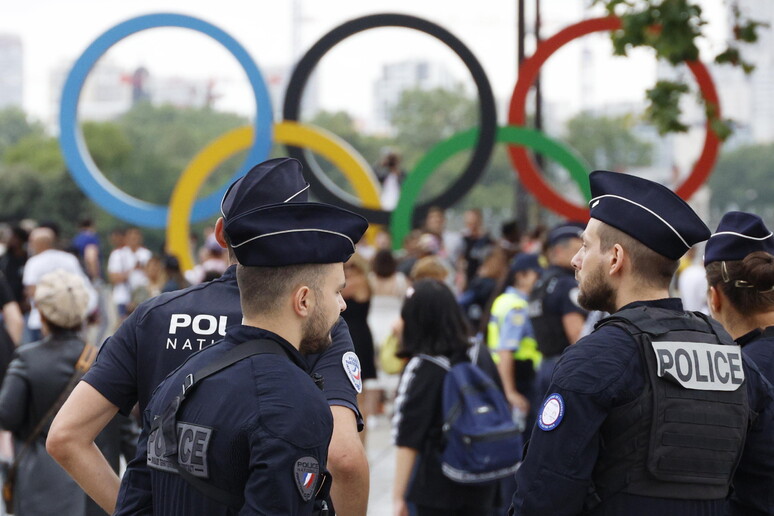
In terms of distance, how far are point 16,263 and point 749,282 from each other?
361 inches

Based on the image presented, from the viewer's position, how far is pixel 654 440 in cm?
266

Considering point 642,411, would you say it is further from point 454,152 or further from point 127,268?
point 127,268

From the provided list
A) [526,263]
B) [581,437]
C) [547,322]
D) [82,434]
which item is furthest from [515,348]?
[581,437]

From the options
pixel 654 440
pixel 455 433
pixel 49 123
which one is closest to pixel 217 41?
pixel 455 433

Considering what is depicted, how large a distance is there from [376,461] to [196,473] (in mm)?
6794

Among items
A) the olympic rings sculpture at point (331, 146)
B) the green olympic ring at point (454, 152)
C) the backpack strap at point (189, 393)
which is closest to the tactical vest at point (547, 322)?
the backpack strap at point (189, 393)

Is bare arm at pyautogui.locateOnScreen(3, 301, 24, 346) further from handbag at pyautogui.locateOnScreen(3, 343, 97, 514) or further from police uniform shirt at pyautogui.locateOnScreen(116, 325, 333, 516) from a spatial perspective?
police uniform shirt at pyautogui.locateOnScreen(116, 325, 333, 516)

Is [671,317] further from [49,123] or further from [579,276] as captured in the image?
[49,123]

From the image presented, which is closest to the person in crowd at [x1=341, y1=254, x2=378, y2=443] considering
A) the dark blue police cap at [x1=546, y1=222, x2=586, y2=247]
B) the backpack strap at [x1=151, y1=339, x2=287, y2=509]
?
the dark blue police cap at [x1=546, y1=222, x2=586, y2=247]

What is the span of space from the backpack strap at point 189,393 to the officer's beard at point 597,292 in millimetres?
930

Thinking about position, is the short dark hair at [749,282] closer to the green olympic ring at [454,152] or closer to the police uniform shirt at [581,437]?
the police uniform shirt at [581,437]

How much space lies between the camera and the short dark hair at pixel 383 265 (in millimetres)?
10320

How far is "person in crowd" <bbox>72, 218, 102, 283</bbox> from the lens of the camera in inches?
606

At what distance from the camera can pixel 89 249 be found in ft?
50.9
